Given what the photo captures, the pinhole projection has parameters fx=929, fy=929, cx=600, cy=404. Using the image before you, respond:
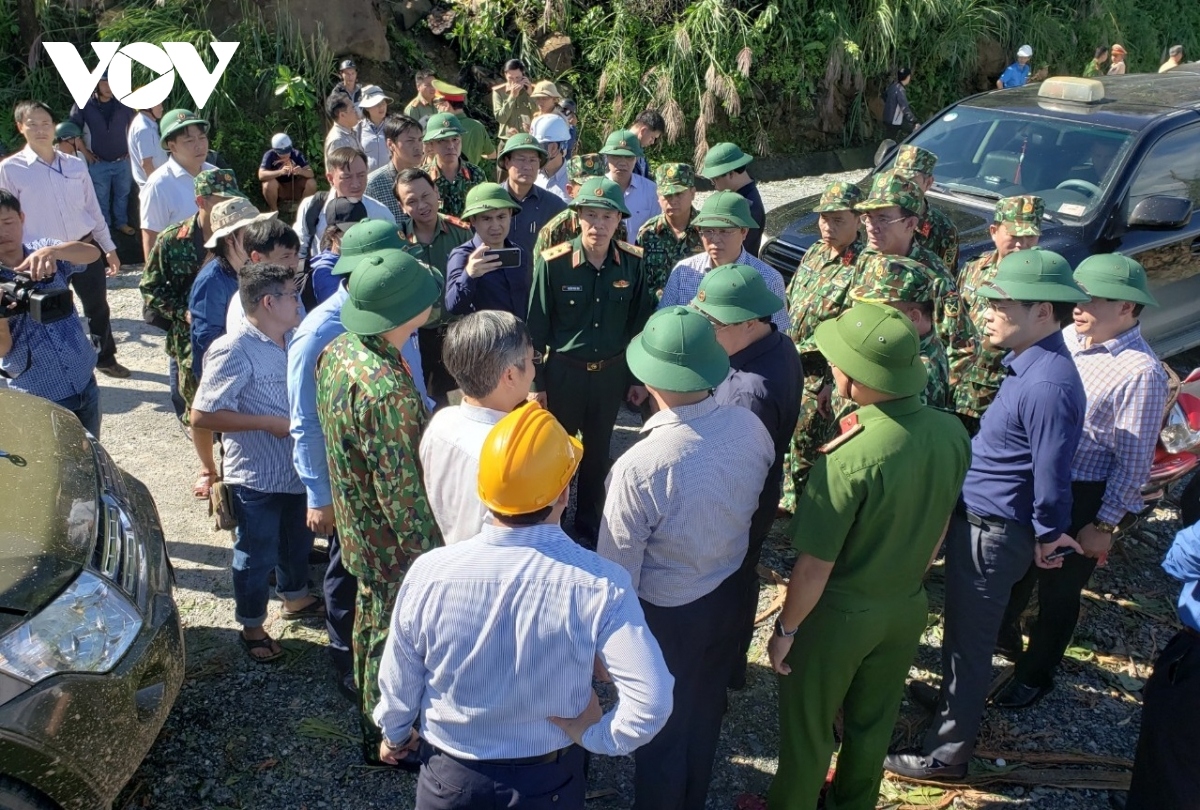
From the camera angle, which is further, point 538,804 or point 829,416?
point 829,416

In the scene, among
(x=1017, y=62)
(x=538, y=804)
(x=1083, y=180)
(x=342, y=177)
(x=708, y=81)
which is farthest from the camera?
(x=1017, y=62)

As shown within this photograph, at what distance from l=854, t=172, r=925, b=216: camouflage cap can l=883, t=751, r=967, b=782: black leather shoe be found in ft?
8.48

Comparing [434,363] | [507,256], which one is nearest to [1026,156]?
[507,256]

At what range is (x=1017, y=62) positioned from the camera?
563 inches

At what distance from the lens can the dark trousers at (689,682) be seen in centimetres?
298

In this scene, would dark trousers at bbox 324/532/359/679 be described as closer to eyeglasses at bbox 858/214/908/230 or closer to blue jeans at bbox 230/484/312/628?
blue jeans at bbox 230/484/312/628

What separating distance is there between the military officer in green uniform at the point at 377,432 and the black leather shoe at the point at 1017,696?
8.43 ft

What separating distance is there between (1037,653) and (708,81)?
10.2m

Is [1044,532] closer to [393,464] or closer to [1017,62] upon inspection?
[393,464]

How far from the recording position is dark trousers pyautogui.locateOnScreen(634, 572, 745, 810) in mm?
2977

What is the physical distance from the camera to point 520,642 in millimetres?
2111

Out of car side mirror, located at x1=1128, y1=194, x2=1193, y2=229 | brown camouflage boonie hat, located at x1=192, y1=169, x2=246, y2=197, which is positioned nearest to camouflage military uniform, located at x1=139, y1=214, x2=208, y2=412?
brown camouflage boonie hat, located at x1=192, y1=169, x2=246, y2=197

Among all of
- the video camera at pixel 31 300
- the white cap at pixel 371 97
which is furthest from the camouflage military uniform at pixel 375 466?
the white cap at pixel 371 97

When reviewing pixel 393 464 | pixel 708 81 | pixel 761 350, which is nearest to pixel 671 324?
pixel 761 350
